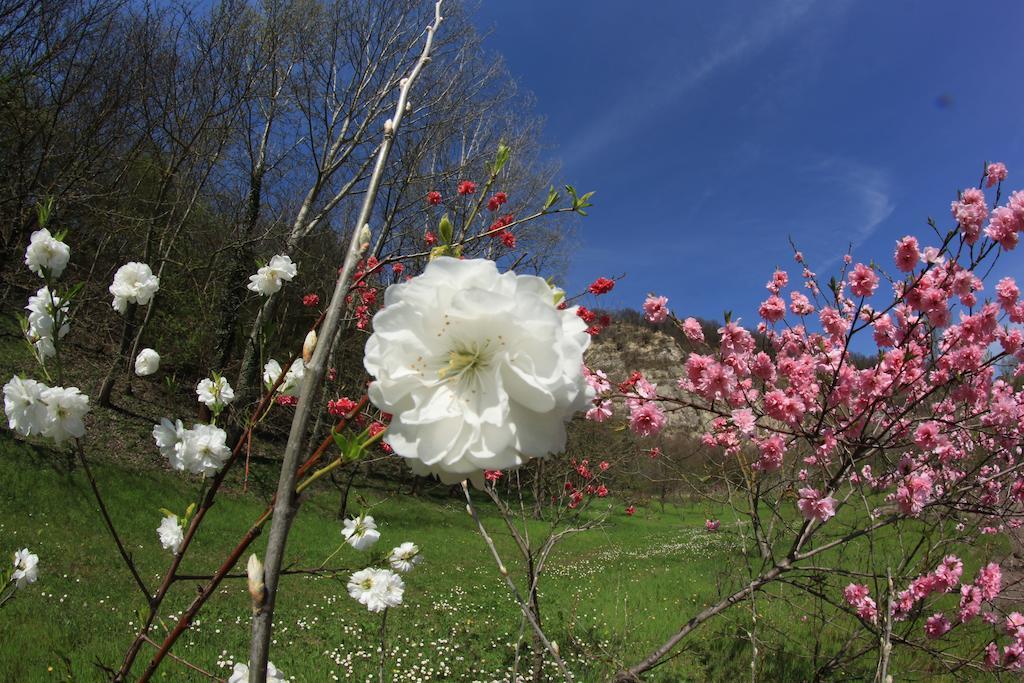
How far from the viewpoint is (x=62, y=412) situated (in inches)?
49.6

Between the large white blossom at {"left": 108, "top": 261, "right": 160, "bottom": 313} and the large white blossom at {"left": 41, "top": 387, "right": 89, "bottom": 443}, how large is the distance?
46 centimetres

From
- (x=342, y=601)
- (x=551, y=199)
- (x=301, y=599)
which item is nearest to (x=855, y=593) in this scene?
(x=551, y=199)

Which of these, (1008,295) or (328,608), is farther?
(328,608)

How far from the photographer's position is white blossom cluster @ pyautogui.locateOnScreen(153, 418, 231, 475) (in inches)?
57.4

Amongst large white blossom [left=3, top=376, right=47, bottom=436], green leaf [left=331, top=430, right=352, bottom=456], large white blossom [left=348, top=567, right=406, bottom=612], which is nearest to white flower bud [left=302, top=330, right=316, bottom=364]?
green leaf [left=331, top=430, right=352, bottom=456]

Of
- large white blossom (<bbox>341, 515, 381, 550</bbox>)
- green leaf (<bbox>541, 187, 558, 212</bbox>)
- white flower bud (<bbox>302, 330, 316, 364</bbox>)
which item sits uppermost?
green leaf (<bbox>541, 187, 558, 212</bbox>)

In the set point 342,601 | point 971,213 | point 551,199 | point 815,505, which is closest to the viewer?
point 551,199

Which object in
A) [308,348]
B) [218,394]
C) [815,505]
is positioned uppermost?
[815,505]

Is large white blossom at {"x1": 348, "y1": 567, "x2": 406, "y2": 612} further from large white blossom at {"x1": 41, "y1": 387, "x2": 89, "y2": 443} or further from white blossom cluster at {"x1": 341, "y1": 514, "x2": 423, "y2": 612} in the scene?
large white blossom at {"x1": 41, "y1": 387, "x2": 89, "y2": 443}

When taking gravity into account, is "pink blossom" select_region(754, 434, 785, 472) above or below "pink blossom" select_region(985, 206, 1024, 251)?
below

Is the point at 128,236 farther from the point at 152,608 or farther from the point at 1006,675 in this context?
the point at 1006,675

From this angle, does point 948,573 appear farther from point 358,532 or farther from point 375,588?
point 358,532

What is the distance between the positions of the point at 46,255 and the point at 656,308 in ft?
11.8

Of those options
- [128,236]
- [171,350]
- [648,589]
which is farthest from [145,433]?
[648,589]
